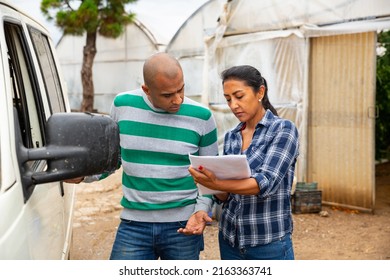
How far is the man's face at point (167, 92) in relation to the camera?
2305mm

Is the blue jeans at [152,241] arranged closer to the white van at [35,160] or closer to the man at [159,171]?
the man at [159,171]

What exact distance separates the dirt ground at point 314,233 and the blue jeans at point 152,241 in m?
2.46

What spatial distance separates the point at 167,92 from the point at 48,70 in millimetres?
1000

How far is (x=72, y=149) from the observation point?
5.09 feet

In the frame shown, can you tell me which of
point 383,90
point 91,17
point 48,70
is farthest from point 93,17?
point 48,70

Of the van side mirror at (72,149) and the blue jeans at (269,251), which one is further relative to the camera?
the blue jeans at (269,251)

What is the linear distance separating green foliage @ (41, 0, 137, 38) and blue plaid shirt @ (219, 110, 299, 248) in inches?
486

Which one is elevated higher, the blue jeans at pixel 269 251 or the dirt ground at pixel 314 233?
the blue jeans at pixel 269 251

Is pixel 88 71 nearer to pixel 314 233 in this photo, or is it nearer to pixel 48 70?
pixel 314 233

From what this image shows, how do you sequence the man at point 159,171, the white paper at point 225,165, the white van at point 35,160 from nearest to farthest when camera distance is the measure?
the white van at point 35,160
the white paper at point 225,165
the man at point 159,171

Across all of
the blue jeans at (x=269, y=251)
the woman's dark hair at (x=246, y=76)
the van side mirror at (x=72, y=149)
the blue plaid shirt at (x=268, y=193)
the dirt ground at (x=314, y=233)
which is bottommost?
the dirt ground at (x=314, y=233)

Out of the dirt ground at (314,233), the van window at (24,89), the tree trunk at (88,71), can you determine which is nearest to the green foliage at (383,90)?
the dirt ground at (314,233)

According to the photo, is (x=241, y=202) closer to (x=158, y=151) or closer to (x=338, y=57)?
(x=158, y=151)
